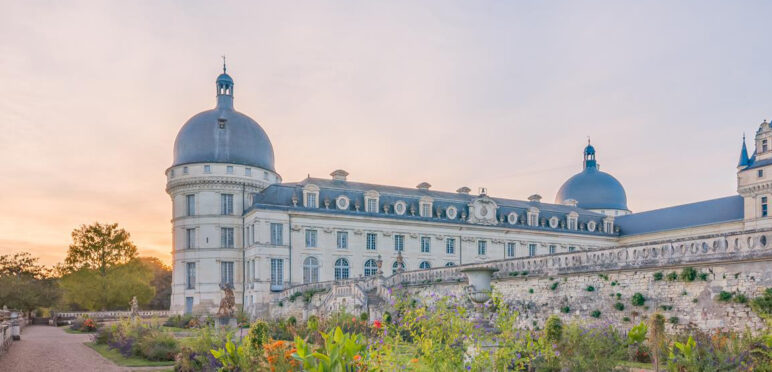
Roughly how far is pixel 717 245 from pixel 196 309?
131 ft

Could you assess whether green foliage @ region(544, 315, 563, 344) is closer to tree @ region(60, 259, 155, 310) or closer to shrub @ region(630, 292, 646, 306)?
shrub @ region(630, 292, 646, 306)

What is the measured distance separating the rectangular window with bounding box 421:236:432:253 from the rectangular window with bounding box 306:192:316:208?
412 inches

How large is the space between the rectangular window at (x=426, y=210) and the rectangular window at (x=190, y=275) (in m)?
20.1

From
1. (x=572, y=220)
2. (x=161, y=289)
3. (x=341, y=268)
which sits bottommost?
(x=161, y=289)

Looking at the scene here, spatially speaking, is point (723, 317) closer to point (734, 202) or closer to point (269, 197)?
point (269, 197)

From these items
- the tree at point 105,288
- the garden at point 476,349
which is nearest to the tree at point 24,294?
the tree at point 105,288

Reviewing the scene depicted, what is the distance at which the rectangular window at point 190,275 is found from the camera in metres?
49.2

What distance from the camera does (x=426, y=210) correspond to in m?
53.9

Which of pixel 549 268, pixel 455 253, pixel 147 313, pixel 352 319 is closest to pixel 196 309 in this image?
pixel 147 313

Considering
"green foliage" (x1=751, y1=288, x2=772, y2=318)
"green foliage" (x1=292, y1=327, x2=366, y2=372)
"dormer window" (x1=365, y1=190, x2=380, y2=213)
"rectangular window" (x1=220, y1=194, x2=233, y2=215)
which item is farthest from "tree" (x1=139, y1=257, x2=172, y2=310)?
"green foliage" (x1=292, y1=327, x2=366, y2=372)

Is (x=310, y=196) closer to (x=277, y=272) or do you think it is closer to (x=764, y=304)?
(x=277, y=272)

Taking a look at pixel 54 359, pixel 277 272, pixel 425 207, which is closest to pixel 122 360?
pixel 54 359

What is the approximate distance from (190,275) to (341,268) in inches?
493

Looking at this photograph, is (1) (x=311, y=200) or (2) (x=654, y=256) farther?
(1) (x=311, y=200)
